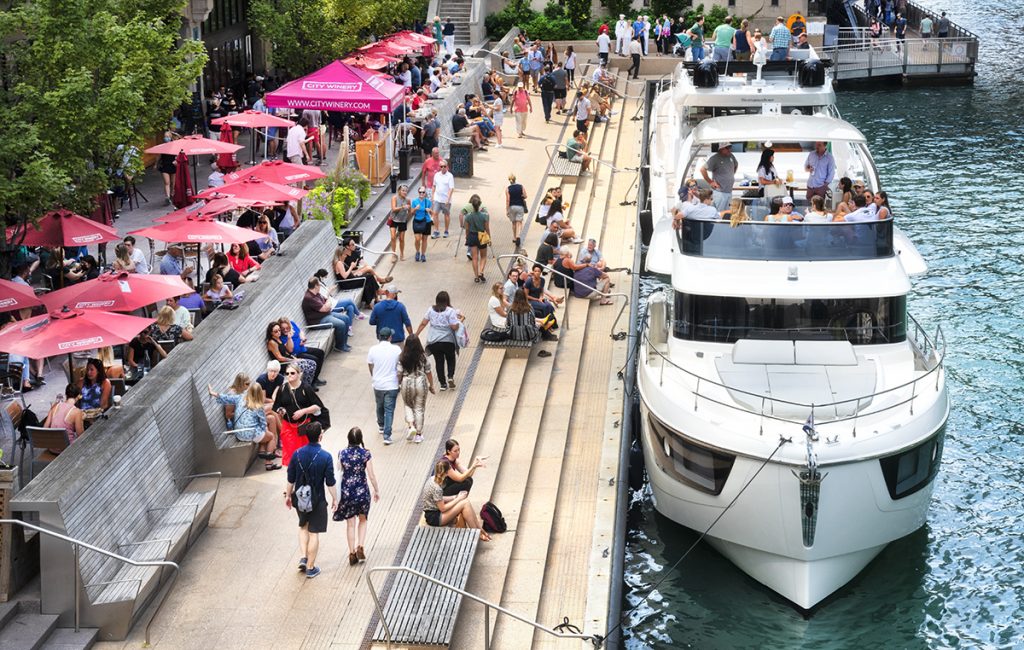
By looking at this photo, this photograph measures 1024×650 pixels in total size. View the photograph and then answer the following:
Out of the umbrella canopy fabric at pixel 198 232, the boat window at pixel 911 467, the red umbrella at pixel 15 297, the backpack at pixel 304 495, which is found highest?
the umbrella canopy fabric at pixel 198 232

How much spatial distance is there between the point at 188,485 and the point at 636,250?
1445 cm

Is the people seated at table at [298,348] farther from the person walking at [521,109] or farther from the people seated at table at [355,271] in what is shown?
the person walking at [521,109]

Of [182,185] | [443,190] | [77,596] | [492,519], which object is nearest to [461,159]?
[443,190]

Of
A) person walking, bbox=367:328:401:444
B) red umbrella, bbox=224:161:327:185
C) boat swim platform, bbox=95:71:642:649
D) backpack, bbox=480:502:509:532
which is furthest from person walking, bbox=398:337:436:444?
red umbrella, bbox=224:161:327:185

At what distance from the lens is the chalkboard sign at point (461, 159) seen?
35.1 m

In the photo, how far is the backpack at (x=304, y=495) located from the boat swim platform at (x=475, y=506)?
0.95 meters

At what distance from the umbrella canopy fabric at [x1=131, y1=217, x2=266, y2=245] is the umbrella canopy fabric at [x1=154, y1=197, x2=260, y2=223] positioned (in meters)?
0.43

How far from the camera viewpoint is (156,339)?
63.1 feet

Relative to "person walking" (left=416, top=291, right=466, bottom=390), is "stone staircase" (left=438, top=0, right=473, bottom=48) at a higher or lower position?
higher

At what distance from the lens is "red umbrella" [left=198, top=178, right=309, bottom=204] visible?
24250 mm

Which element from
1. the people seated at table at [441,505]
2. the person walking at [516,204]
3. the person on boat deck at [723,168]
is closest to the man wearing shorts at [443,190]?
the person walking at [516,204]

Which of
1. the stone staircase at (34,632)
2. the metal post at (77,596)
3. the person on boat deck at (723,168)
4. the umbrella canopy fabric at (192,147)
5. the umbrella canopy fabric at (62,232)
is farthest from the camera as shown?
the umbrella canopy fabric at (192,147)

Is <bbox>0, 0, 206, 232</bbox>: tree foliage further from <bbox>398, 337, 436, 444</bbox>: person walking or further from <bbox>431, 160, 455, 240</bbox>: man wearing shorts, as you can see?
<bbox>431, 160, 455, 240</bbox>: man wearing shorts

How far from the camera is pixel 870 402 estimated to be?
17.3m
